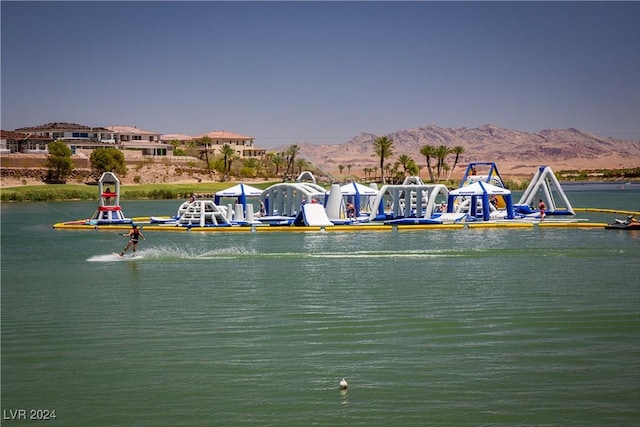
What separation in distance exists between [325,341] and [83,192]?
85428 millimetres

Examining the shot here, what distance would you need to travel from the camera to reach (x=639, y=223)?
145 feet

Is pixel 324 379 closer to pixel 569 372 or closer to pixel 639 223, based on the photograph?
pixel 569 372

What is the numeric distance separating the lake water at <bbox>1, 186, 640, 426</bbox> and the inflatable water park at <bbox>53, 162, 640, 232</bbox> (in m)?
15.1

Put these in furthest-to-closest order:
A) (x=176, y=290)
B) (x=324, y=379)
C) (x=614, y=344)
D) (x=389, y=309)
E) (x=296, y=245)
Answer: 1. (x=296, y=245)
2. (x=176, y=290)
3. (x=389, y=309)
4. (x=614, y=344)
5. (x=324, y=379)

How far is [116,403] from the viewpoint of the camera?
13.3m

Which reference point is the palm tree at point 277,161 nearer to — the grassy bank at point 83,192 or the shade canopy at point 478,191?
the grassy bank at point 83,192

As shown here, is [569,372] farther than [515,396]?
Yes

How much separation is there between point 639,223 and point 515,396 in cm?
3416

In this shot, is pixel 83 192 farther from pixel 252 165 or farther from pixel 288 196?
pixel 288 196

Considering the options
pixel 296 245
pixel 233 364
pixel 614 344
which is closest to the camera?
pixel 233 364

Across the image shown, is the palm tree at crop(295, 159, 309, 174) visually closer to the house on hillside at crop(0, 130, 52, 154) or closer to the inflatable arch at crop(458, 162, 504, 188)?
the house on hillside at crop(0, 130, 52, 154)

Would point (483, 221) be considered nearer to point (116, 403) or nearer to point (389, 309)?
point (389, 309)

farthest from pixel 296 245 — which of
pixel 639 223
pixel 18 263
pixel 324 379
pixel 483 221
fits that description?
pixel 324 379

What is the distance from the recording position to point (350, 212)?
51938 mm
